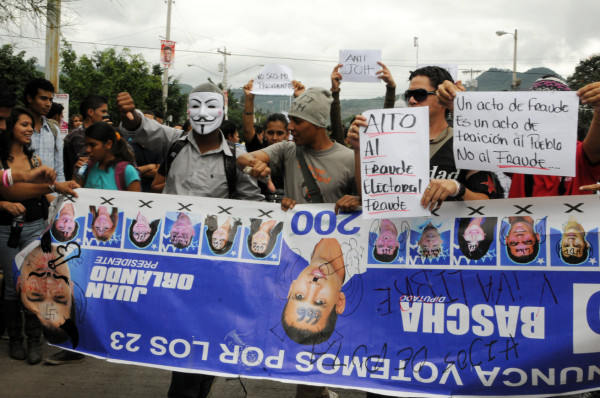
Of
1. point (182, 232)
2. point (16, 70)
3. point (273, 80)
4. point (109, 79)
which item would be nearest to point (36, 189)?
point (182, 232)

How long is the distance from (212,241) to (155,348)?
2.24 ft

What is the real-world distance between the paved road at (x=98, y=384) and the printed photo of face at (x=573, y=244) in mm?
2294

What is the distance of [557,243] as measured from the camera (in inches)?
131

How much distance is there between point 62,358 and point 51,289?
1942 millimetres

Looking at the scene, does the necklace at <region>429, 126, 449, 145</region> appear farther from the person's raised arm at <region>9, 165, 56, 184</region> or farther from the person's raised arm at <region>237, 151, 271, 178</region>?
the person's raised arm at <region>9, 165, 56, 184</region>

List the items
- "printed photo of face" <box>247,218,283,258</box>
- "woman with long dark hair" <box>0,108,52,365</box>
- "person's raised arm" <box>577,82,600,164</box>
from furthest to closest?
"woman with long dark hair" <box>0,108,52,365</box> → "printed photo of face" <box>247,218,283,258</box> → "person's raised arm" <box>577,82,600,164</box>

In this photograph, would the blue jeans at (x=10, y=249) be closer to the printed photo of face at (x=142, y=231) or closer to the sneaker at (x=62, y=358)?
the sneaker at (x=62, y=358)

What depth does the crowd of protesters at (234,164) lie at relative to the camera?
3400 mm

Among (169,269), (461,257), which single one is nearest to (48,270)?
(169,269)

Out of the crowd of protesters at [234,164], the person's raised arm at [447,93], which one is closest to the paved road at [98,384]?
the crowd of protesters at [234,164]

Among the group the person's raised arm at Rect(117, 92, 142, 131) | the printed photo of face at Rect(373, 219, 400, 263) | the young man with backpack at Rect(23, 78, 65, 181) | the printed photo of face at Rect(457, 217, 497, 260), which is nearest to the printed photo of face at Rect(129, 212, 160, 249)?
the person's raised arm at Rect(117, 92, 142, 131)

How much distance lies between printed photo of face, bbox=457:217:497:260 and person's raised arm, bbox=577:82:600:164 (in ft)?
1.88

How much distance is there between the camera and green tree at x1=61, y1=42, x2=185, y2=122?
4047cm

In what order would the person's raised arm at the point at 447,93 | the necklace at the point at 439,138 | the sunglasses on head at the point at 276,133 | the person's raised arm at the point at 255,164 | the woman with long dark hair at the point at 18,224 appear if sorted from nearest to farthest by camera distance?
1. the person's raised arm at the point at 447,93
2. the necklace at the point at 439,138
3. the person's raised arm at the point at 255,164
4. the woman with long dark hair at the point at 18,224
5. the sunglasses on head at the point at 276,133
